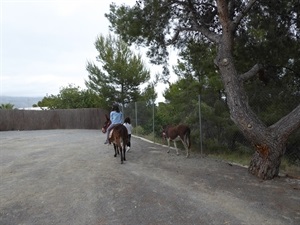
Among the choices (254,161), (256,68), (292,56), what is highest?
(292,56)

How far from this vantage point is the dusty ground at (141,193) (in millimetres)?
5645

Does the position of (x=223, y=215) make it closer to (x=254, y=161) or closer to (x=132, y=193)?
(x=132, y=193)

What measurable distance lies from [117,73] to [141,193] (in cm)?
2123

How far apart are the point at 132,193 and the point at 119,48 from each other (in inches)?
883

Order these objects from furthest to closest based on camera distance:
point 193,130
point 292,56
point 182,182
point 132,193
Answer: point 193,130
point 292,56
point 182,182
point 132,193

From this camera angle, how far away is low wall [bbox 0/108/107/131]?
96.0 feet

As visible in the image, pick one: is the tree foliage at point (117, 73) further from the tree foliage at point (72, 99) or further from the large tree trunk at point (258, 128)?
the large tree trunk at point (258, 128)

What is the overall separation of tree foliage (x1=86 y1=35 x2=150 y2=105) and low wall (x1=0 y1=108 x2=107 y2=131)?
7.50ft

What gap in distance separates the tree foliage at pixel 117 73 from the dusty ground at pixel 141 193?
57.5ft

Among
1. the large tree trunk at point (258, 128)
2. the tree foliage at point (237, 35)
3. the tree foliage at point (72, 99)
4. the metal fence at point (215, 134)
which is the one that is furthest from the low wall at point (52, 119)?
the large tree trunk at point (258, 128)

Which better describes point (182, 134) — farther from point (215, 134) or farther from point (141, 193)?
point (141, 193)

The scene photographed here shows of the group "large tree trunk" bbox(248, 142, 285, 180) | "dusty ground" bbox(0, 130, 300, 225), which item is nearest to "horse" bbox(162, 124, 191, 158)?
"dusty ground" bbox(0, 130, 300, 225)

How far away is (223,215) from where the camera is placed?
5637 millimetres

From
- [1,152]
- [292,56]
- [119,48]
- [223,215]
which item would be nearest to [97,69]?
[119,48]
